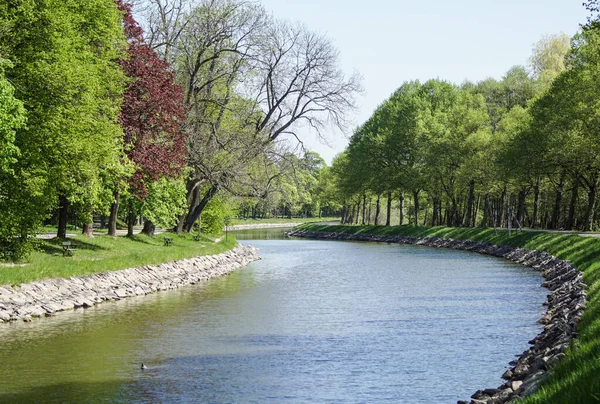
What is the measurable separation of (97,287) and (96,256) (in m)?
4.49

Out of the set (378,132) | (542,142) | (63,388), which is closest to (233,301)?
(63,388)

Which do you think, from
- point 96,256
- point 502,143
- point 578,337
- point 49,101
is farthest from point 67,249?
point 502,143

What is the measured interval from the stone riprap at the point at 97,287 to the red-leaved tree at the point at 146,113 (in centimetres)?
538

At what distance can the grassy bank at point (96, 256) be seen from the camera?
1096 inches

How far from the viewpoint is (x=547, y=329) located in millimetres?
22844

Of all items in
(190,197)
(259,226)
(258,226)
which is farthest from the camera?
(259,226)

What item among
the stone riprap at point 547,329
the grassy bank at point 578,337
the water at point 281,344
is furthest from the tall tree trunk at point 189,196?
the grassy bank at point 578,337

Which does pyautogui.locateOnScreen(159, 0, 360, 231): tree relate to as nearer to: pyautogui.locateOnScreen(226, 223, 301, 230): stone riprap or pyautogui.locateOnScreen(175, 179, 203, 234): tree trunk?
pyautogui.locateOnScreen(175, 179, 203, 234): tree trunk

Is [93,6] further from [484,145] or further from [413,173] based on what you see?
[413,173]

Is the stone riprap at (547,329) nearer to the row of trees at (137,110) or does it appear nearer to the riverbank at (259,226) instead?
the row of trees at (137,110)

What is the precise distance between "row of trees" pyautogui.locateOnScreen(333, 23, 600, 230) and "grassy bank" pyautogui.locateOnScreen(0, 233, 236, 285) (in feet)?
85.4

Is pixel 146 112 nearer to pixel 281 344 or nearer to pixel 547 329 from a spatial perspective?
pixel 281 344

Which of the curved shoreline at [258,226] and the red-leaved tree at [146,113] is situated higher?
the red-leaved tree at [146,113]

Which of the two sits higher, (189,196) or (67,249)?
(189,196)
